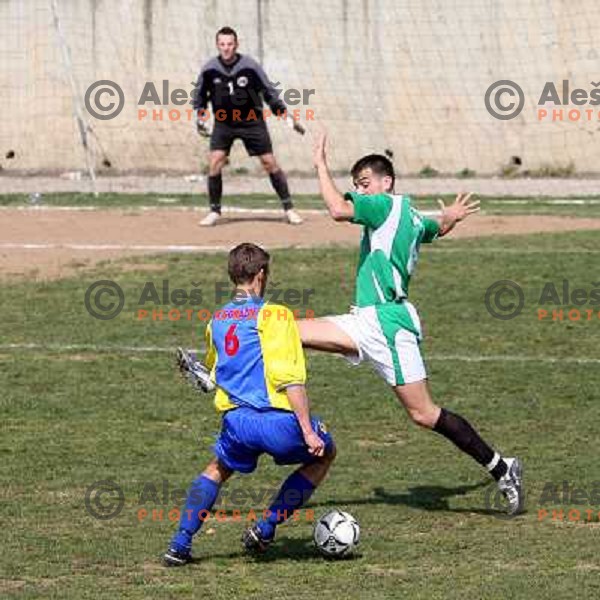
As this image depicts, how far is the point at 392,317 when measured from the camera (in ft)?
31.4

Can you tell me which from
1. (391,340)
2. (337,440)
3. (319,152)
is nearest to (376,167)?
(319,152)

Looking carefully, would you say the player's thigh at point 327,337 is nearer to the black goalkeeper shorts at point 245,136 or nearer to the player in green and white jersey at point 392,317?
the player in green and white jersey at point 392,317

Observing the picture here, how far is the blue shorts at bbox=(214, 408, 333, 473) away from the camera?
322 inches

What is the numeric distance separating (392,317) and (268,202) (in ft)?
45.4

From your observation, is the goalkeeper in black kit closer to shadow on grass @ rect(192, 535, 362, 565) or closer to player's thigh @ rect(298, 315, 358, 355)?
player's thigh @ rect(298, 315, 358, 355)

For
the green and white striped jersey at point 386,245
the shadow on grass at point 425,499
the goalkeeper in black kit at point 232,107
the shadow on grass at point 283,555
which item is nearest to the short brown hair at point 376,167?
the green and white striped jersey at point 386,245

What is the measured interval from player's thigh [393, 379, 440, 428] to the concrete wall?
17.7 meters

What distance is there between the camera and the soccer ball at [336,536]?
851cm

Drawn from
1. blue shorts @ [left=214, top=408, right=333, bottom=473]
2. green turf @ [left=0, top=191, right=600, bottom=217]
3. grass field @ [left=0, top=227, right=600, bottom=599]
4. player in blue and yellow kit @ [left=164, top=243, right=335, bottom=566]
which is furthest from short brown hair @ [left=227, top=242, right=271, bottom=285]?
green turf @ [left=0, top=191, right=600, bottom=217]

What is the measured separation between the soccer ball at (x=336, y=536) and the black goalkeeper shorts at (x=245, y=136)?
1158 cm

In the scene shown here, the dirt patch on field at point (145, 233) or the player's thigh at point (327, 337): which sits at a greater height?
the player's thigh at point (327, 337)

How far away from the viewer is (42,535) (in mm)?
9070

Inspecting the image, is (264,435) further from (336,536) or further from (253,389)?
(336,536)

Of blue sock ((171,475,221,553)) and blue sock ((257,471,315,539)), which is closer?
blue sock ((171,475,221,553))
